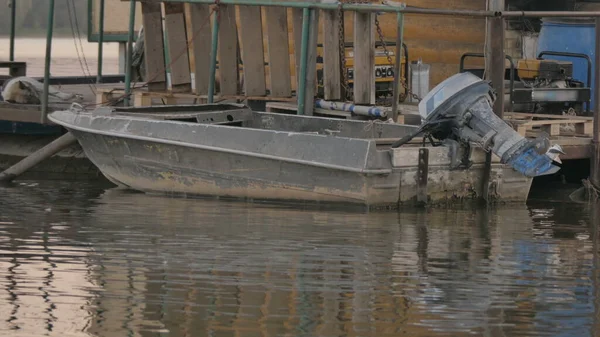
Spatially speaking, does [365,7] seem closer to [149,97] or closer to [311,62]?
[311,62]

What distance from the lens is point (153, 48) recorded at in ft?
50.7

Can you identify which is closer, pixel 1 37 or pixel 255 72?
pixel 255 72

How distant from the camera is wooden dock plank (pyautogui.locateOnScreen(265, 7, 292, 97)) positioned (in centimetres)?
1449

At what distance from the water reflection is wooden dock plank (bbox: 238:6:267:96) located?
93.9 inches

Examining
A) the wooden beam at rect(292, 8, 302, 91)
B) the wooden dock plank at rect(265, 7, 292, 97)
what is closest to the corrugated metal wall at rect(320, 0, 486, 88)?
the wooden beam at rect(292, 8, 302, 91)

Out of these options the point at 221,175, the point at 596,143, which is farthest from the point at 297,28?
the point at 596,143

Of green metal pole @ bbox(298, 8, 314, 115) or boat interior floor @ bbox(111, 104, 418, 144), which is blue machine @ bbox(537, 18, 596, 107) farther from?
green metal pole @ bbox(298, 8, 314, 115)

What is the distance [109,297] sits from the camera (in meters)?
8.34

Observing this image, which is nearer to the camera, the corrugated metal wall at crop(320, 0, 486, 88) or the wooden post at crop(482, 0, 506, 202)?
the wooden post at crop(482, 0, 506, 202)

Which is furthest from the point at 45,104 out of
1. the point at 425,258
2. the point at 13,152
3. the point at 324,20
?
the point at 425,258

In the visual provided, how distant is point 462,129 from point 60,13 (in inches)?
1396

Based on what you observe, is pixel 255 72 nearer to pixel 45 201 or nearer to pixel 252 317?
pixel 45 201

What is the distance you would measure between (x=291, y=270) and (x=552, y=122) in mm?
5063

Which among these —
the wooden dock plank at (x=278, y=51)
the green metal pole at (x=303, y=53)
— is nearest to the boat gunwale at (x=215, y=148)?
the green metal pole at (x=303, y=53)
